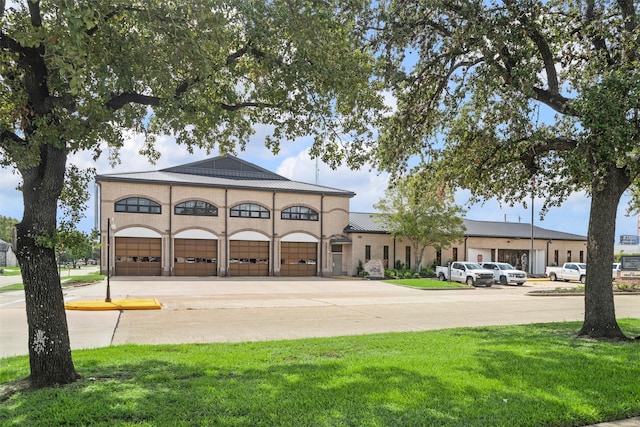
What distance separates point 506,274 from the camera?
126 feet

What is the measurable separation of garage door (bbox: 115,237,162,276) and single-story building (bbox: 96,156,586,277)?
7cm

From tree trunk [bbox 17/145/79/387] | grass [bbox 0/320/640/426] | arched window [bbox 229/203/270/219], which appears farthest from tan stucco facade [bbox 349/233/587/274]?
tree trunk [bbox 17/145/79/387]

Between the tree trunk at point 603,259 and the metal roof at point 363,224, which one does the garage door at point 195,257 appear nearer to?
the metal roof at point 363,224

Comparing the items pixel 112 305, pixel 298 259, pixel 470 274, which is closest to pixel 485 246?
pixel 470 274

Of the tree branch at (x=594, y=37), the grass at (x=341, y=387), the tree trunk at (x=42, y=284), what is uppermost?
the tree branch at (x=594, y=37)

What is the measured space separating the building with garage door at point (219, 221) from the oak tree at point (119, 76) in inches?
1216

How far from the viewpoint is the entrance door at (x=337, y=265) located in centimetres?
4478

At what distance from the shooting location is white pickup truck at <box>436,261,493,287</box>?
35969 mm

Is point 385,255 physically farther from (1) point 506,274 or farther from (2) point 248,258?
(2) point 248,258

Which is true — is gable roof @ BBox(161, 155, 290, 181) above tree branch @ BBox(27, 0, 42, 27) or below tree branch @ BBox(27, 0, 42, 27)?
above

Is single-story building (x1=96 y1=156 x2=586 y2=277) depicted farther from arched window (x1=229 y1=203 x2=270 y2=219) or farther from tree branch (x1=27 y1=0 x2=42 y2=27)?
tree branch (x1=27 y1=0 x2=42 y2=27)

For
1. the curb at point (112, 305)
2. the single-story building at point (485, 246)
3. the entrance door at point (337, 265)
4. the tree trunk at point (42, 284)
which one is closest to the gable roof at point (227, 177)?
the single-story building at point (485, 246)

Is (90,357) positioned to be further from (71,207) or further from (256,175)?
(256,175)

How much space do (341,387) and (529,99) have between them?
8.22 m
